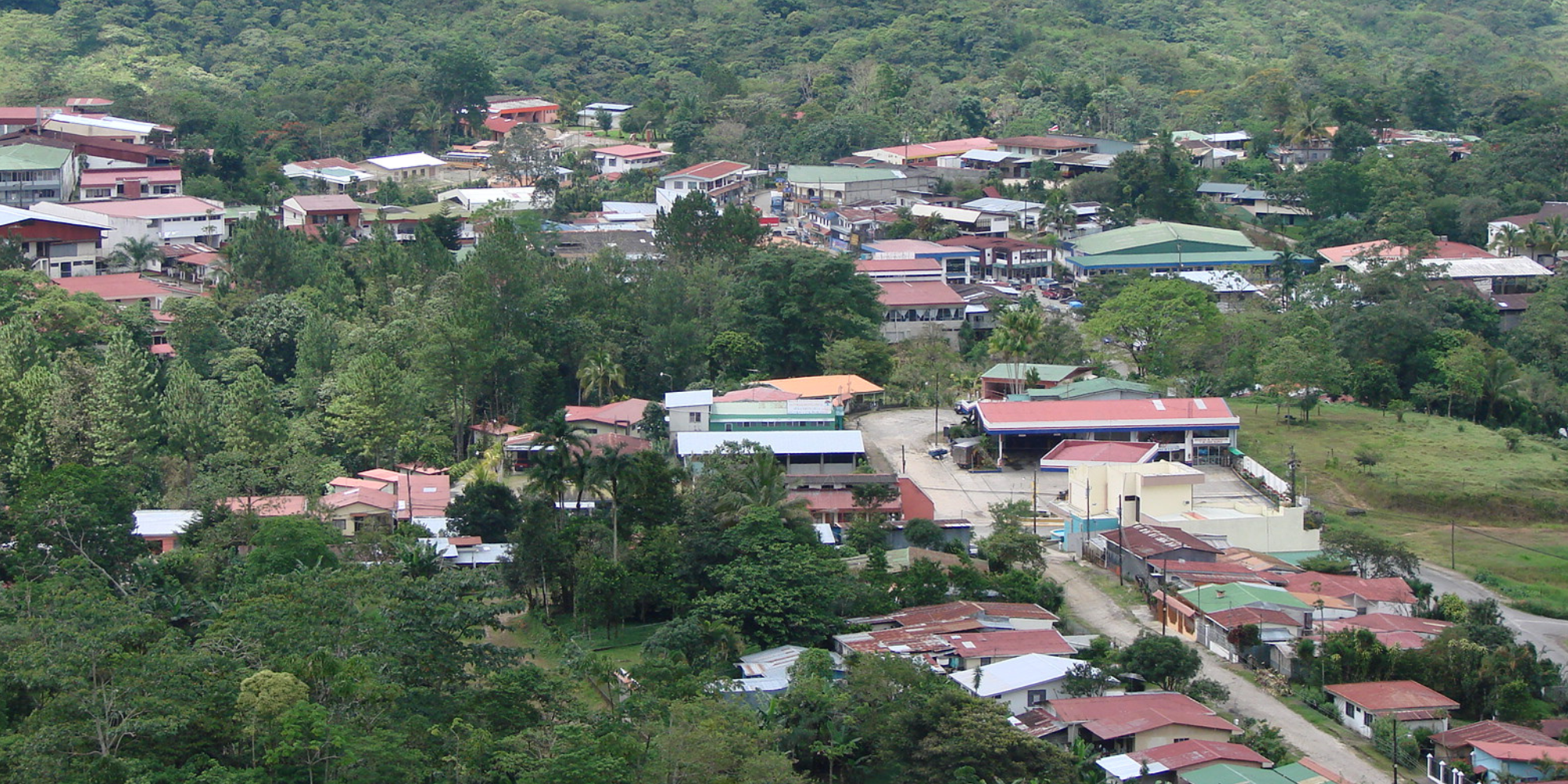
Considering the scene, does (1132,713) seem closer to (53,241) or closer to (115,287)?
(115,287)

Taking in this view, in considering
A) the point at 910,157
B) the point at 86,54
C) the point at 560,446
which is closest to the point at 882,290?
the point at 910,157

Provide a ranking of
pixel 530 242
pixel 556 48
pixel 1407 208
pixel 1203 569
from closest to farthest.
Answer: pixel 1203 569
pixel 530 242
pixel 1407 208
pixel 556 48

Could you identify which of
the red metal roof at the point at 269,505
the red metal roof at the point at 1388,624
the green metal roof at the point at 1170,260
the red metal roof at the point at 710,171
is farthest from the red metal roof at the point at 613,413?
the red metal roof at the point at 710,171

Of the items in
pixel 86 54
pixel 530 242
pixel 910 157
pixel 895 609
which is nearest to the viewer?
pixel 895 609

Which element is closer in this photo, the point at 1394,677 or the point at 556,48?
the point at 1394,677

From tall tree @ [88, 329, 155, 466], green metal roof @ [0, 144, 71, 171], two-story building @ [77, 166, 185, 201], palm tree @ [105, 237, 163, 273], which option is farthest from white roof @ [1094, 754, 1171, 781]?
green metal roof @ [0, 144, 71, 171]

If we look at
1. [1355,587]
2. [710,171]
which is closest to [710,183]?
[710,171]

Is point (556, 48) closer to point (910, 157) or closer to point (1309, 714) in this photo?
point (910, 157)
